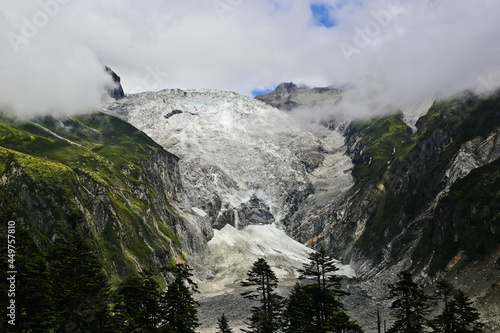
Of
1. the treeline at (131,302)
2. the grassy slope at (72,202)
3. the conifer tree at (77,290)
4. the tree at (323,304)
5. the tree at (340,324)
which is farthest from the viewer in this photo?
the grassy slope at (72,202)

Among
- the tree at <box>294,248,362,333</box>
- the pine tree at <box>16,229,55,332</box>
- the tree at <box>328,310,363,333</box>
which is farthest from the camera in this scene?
the tree at <box>294,248,362,333</box>

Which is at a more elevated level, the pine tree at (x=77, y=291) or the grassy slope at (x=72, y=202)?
the grassy slope at (x=72, y=202)

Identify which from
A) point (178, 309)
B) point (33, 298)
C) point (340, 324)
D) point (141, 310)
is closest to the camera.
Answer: point (33, 298)

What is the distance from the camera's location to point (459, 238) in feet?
→ 471

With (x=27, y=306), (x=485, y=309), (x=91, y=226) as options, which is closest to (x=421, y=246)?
(x=485, y=309)

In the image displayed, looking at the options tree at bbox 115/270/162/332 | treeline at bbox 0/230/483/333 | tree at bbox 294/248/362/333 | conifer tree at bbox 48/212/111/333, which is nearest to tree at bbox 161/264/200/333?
treeline at bbox 0/230/483/333

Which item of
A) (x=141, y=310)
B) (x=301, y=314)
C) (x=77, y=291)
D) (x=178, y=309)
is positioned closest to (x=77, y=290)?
(x=77, y=291)

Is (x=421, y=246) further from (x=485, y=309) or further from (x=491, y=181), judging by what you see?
(x=485, y=309)

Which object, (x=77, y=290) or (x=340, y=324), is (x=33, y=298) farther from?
(x=340, y=324)

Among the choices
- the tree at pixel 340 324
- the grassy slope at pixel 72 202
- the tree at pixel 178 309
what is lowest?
the tree at pixel 340 324

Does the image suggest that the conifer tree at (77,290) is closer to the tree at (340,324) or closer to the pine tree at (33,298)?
the pine tree at (33,298)

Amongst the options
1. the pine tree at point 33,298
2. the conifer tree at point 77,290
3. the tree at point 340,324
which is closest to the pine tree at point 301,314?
the tree at point 340,324

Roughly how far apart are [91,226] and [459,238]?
410 ft

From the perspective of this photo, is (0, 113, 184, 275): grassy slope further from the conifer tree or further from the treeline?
the treeline
